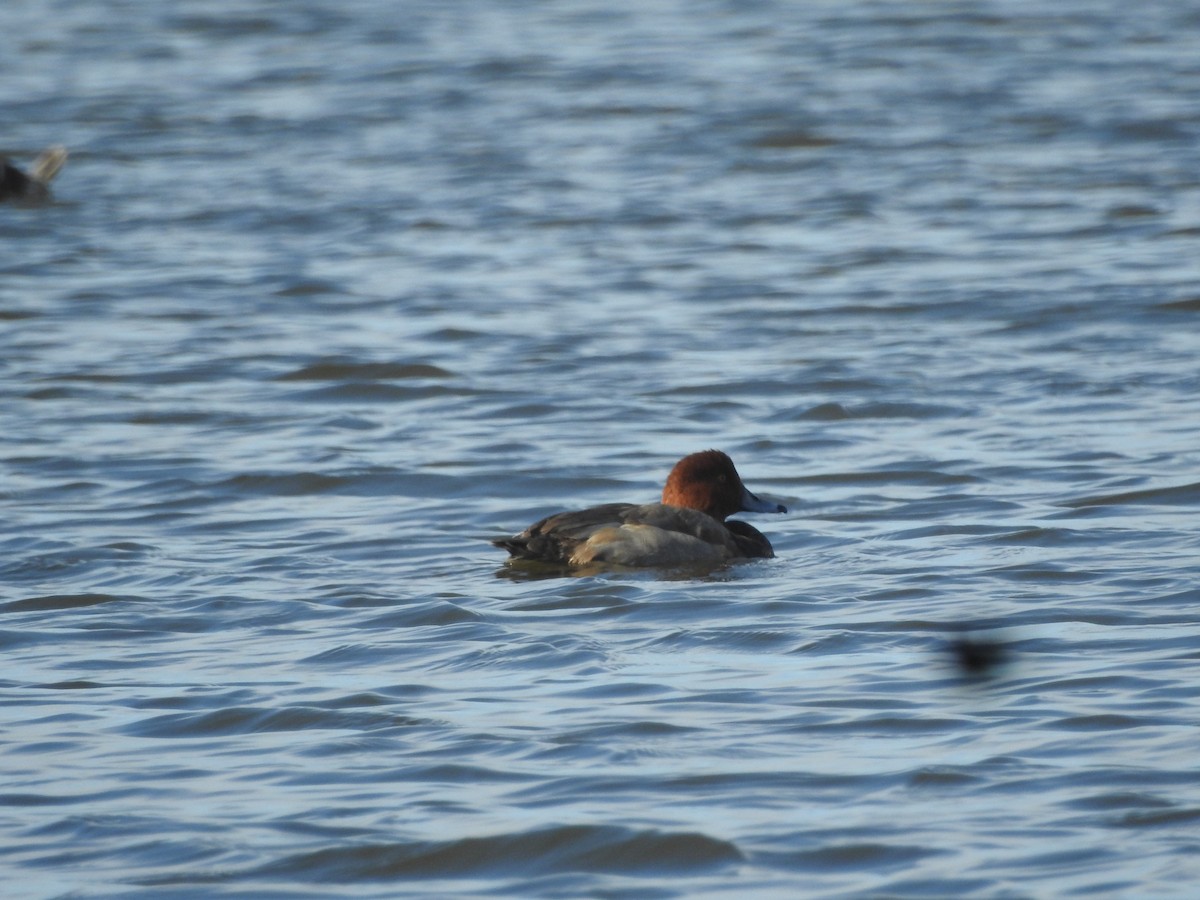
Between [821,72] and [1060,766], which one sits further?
[821,72]

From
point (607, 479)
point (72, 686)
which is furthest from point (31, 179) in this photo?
point (72, 686)

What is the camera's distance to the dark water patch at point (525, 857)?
205 inches

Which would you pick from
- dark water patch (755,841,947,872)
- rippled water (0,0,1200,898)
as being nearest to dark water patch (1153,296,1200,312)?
rippled water (0,0,1200,898)

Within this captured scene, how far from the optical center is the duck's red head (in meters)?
9.09

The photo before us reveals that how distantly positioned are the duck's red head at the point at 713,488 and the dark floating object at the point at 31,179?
1117cm

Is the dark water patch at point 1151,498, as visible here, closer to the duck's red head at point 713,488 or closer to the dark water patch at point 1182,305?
the duck's red head at point 713,488

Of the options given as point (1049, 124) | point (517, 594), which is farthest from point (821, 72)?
point (517, 594)

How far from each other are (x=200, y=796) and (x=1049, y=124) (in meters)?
15.8

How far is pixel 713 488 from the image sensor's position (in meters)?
9.09

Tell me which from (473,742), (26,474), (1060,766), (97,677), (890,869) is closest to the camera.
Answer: (890,869)

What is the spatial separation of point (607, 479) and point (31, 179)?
10349 millimetres

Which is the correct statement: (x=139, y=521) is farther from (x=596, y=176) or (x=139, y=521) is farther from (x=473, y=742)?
(x=596, y=176)

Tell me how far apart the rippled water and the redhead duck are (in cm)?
14

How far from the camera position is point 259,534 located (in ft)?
30.4
